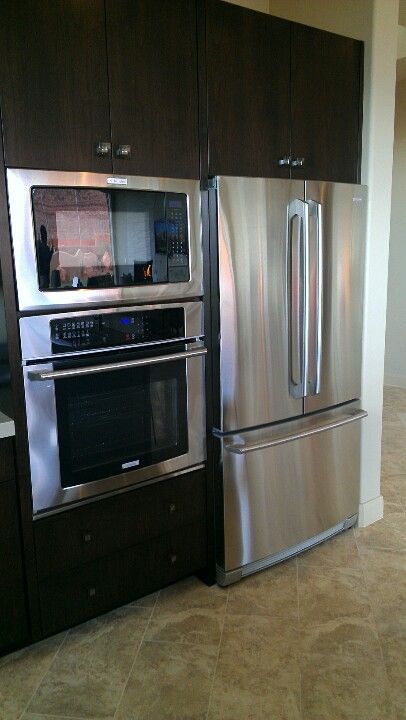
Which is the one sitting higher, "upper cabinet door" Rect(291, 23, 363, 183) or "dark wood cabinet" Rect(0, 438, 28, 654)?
"upper cabinet door" Rect(291, 23, 363, 183)

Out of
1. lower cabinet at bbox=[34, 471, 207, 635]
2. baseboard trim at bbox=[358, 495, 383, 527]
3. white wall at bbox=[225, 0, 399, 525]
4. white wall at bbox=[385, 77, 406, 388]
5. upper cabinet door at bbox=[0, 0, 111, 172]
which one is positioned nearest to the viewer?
upper cabinet door at bbox=[0, 0, 111, 172]

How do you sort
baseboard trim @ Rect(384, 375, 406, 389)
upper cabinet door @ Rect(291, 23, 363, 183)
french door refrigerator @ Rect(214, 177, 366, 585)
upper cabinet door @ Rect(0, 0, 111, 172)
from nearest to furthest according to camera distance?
upper cabinet door @ Rect(0, 0, 111, 172) < french door refrigerator @ Rect(214, 177, 366, 585) < upper cabinet door @ Rect(291, 23, 363, 183) < baseboard trim @ Rect(384, 375, 406, 389)

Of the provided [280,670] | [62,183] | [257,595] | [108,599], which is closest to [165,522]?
[108,599]

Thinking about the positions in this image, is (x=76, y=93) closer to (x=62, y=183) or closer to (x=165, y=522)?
(x=62, y=183)

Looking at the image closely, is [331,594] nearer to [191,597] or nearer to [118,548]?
[191,597]

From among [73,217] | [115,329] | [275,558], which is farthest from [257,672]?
[73,217]

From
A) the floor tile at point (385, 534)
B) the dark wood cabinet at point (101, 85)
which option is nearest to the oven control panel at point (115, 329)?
the dark wood cabinet at point (101, 85)

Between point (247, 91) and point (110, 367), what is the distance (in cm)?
122

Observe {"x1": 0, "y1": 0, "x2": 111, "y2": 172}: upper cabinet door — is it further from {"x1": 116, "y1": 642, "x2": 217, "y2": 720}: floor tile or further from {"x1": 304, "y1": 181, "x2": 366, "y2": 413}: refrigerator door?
{"x1": 116, "y1": 642, "x2": 217, "y2": 720}: floor tile

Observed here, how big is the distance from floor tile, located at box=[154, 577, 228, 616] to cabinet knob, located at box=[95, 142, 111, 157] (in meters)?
1.76

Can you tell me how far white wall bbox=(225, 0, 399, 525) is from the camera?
2.52m

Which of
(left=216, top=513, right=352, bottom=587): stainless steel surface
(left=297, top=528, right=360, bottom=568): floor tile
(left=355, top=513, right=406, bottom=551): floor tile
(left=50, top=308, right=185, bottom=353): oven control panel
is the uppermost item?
(left=50, top=308, right=185, bottom=353): oven control panel

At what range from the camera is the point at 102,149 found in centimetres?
188

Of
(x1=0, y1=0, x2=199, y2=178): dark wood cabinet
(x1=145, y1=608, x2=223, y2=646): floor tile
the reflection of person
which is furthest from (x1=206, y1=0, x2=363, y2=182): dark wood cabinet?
(x1=145, y1=608, x2=223, y2=646): floor tile
